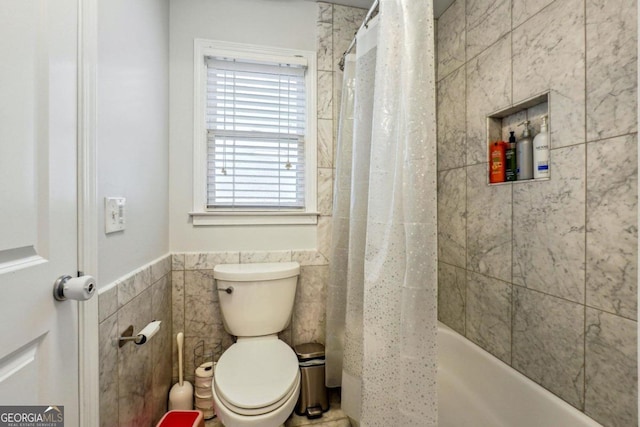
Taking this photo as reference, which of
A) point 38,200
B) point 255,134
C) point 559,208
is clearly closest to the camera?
point 38,200

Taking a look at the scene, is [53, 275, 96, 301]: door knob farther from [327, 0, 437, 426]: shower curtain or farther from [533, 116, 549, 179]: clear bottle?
[533, 116, 549, 179]: clear bottle

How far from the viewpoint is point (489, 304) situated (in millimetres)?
1336

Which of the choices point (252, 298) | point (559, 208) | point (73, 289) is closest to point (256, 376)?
point (252, 298)

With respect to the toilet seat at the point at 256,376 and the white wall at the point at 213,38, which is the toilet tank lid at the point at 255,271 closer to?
the white wall at the point at 213,38

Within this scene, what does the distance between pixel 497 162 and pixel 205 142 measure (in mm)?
1565

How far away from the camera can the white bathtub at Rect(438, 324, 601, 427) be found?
1013 millimetres

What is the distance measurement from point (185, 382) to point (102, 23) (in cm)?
163

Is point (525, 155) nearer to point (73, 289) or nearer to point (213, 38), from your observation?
point (73, 289)

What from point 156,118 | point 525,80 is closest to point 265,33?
point 156,118

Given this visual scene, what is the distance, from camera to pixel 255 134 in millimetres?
1683

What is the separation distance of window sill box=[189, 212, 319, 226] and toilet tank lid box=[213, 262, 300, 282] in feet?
0.84

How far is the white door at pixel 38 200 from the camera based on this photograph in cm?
51

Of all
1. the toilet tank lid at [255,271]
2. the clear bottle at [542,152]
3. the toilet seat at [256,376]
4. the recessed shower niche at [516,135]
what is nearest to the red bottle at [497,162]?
the recessed shower niche at [516,135]

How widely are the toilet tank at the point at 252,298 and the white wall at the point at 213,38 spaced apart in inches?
9.2
